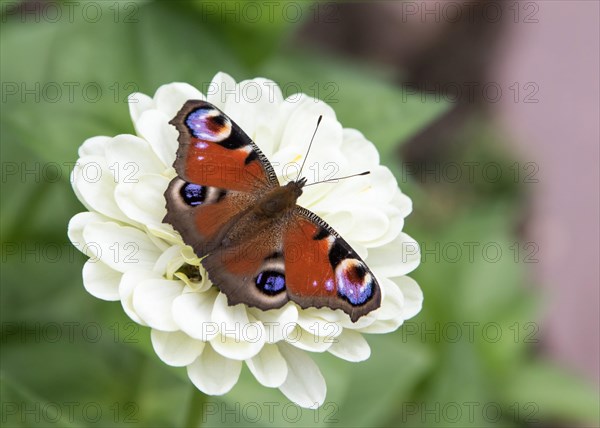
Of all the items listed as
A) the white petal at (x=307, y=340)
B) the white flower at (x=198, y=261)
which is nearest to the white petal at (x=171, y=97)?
the white flower at (x=198, y=261)

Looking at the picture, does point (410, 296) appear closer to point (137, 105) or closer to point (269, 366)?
point (269, 366)

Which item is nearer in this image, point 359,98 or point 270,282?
point 270,282

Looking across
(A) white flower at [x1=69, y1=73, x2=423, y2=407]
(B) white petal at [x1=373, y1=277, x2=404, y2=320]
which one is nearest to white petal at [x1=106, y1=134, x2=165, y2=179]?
(A) white flower at [x1=69, y1=73, x2=423, y2=407]

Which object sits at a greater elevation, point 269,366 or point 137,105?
point 137,105

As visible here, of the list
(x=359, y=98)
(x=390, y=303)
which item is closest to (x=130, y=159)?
(x=390, y=303)

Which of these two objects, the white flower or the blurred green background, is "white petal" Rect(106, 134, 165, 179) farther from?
the blurred green background

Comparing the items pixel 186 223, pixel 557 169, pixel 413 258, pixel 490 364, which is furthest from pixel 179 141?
pixel 557 169

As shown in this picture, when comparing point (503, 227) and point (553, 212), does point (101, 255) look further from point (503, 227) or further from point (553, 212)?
point (553, 212)
